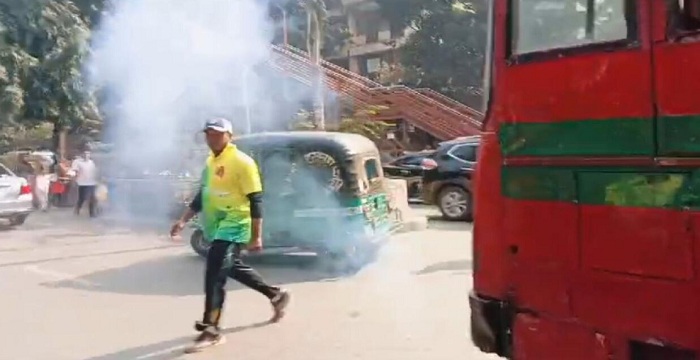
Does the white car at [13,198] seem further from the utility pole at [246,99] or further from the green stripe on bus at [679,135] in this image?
the green stripe on bus at [679,135]

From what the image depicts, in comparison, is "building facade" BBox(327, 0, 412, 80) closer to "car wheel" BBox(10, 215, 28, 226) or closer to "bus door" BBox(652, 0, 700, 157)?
A: "car wheel" BBox(10, 215, 28, 226)

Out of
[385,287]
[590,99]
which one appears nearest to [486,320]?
[590,99]

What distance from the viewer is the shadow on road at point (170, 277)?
883 centimetres

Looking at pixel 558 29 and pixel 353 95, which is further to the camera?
pixel 353 95

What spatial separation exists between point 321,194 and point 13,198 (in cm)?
851

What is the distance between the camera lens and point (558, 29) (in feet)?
11.2

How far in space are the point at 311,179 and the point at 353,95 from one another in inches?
672

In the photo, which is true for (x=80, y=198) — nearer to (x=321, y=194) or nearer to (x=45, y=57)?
(x=45, y=57)

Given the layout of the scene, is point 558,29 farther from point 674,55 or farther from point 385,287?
point 385,287

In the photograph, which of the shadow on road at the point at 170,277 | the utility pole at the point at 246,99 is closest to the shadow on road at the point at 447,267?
the shadow on road at the point at 170,277

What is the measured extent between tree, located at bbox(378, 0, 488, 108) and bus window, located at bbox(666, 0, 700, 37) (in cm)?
2817

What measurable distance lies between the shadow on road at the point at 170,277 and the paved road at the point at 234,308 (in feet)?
0.04

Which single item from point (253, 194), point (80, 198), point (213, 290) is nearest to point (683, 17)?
point (253, 194)

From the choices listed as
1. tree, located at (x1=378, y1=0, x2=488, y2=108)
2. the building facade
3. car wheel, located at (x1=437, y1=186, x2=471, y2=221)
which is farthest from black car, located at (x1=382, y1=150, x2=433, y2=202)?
the building facade
